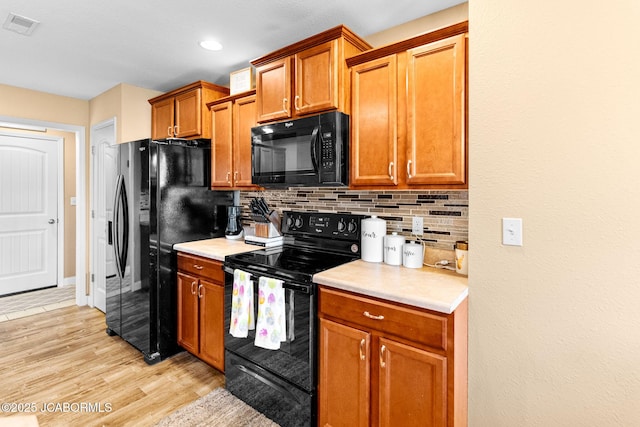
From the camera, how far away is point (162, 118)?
11.0 ft

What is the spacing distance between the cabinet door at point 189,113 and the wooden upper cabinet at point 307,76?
33.2 inches

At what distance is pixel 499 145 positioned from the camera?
59.4 inches

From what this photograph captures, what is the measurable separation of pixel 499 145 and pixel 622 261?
65cm

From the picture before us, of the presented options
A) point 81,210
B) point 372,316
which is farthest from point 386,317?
point 81,210

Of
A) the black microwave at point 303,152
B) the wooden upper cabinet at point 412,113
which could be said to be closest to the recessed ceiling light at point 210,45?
the black microwave at point 303,152

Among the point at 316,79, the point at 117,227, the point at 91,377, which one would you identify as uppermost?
the point at 316,79

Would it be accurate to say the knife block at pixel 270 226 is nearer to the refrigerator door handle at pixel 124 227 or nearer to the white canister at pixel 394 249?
the white canister at pixel 394 249

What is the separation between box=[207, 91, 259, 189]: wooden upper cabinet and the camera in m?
2.70

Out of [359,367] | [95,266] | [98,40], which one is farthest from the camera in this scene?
[95,266]

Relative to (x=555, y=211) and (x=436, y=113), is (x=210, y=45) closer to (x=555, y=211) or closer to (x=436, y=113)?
(x=436, y=113)

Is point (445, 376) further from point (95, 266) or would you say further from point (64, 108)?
point (64, 108)

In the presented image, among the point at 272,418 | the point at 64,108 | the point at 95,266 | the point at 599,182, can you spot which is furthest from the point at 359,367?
the point at 64,108

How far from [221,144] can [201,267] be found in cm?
109

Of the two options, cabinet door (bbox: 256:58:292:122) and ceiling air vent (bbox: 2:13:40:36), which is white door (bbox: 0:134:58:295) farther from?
cabinet door (bbox: 256:58:292:122)
